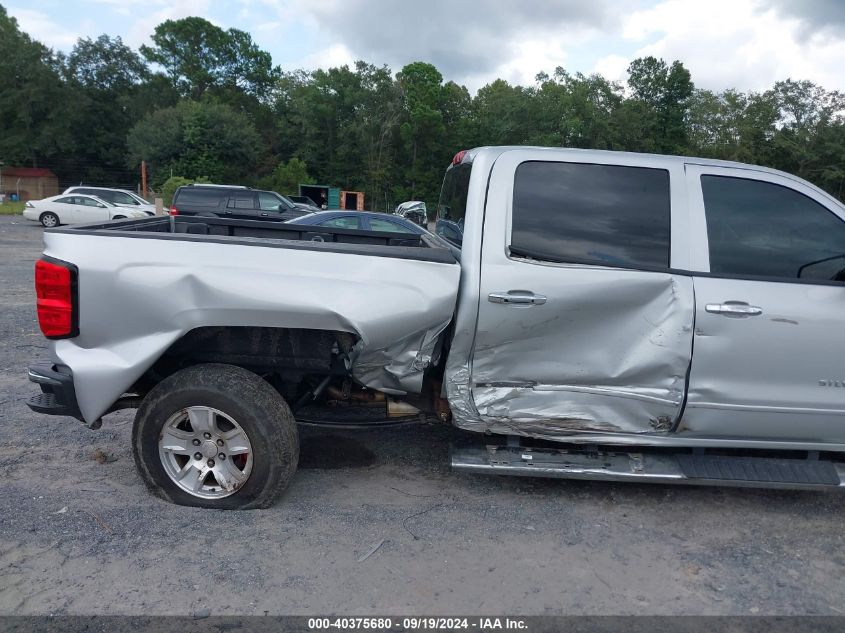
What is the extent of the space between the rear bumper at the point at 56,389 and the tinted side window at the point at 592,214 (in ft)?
8.28

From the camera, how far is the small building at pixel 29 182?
46.3m

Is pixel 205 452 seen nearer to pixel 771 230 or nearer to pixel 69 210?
pixel 771 230

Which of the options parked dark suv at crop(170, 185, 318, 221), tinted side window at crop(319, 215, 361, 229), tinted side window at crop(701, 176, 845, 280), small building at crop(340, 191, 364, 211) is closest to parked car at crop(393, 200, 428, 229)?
tinted side window at crop(319, 215, 361, 229)

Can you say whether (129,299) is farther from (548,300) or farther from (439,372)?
(548,300)

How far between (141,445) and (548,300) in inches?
92.8

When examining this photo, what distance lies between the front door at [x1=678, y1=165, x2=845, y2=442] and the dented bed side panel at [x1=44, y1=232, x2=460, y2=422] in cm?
148

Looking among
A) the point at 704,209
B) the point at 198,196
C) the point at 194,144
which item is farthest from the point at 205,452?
the point at 194,144

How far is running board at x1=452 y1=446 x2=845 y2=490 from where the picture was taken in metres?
3.64

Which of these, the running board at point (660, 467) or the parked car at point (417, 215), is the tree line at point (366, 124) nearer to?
the parked car at point (417, 215)

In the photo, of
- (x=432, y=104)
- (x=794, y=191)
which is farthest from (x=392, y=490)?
(x=432, y=104)

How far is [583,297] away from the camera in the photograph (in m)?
3.60

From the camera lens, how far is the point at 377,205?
54.0m

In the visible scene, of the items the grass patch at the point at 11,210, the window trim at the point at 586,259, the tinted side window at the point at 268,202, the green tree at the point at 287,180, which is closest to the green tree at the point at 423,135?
the green tree at the point at 287,180

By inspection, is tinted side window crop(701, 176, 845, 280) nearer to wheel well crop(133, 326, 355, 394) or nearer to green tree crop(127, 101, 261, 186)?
wheel well crop(133, 326, 355, 394)
